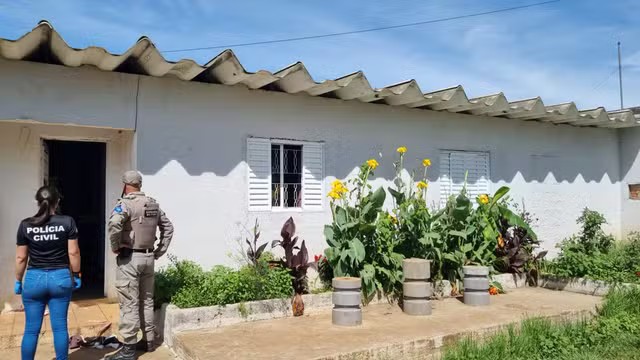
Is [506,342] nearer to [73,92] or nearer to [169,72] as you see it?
[169,72]

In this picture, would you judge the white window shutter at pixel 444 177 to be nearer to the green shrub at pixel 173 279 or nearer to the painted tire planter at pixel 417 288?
the painted tire planter at pixel 417 288

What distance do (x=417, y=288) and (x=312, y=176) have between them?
7.83ft

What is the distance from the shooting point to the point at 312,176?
8.02 m

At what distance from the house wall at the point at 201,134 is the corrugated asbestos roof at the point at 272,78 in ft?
0.68

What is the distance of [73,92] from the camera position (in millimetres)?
6363

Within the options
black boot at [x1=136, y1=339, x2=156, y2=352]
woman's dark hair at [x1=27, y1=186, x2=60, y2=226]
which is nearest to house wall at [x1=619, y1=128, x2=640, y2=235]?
black boot at [x1=136, y1=339, x2=156, y2=352]

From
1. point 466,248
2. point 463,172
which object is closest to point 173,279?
point 466,248

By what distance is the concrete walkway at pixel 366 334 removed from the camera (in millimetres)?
5180

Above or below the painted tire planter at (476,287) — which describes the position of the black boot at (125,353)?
below

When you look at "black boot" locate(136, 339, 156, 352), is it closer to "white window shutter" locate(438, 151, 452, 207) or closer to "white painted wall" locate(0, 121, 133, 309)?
"white painted wall" locate(0, 121, 133, 309)

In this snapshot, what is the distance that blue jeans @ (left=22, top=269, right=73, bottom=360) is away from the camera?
15.5 feet

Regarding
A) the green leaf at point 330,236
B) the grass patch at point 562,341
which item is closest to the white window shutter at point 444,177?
the green leaf at point 330,236

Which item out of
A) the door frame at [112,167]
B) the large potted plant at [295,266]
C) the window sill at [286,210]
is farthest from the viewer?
the window sill at [286,210]

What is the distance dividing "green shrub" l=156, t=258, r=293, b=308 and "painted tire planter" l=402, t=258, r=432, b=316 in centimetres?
160
